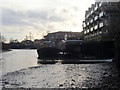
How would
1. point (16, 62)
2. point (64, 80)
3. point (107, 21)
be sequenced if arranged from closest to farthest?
1. point (64, 80)
2. point (16, 62)
3. point (107, 21)

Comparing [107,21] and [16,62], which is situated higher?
[107,21]

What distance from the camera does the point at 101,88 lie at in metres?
12.6

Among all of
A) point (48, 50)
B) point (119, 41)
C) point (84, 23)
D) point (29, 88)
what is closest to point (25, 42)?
point (84, 23)

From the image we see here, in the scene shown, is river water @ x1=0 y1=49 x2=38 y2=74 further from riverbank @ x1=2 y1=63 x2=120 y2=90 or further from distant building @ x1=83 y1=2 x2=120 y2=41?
distant building @ x1=83 y1=2 x2=120 y2=41

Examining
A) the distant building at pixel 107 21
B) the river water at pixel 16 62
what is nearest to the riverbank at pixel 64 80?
the river water at pixel 16 62

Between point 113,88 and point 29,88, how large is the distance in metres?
3.71

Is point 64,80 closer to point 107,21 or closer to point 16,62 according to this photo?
point 16,62

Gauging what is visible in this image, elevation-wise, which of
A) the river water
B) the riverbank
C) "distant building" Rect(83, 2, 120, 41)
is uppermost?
"distant building" Rect(83, 2, 120, 41)

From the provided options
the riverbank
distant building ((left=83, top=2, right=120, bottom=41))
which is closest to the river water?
the riverbank

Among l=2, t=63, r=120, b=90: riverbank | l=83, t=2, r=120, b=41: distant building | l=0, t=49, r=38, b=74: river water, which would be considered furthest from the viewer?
l=83, t=2, r=120, b=41: distant building

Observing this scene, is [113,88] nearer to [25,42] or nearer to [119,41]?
[119,41]

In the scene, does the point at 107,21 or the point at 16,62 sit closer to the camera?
the point at 16,62

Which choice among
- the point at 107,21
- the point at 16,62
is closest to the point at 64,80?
the point at 16,62

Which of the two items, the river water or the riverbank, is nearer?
the riverbank
